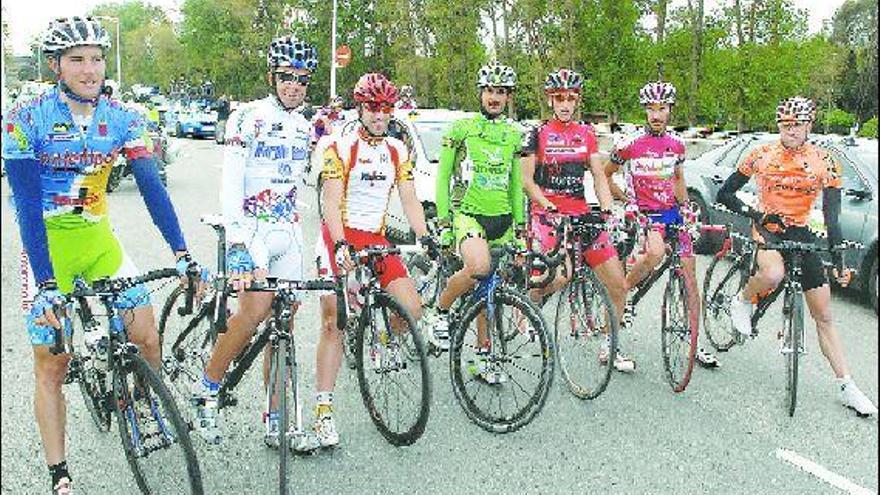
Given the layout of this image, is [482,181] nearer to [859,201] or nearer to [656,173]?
[656,173]

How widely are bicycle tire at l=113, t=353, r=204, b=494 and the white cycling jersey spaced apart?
0.91 meters


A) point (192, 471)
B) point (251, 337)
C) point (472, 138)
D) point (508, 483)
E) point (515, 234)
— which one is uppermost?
point (472, 138)

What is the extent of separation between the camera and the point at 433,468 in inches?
198

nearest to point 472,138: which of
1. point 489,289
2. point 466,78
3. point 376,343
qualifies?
point 489,289

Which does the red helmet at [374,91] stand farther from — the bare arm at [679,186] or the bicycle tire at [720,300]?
the bicycle tire at [720,300]

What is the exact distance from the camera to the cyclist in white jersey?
4789 mm

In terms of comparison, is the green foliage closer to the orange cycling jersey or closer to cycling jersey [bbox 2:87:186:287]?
the orange cycling jersey

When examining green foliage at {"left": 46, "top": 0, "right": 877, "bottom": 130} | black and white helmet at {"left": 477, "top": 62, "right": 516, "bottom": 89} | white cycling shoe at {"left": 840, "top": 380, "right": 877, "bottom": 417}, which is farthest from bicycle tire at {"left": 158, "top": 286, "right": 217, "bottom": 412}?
green foliage at {"left": 46, "top": 0, "right": 877, "bottom": 130}

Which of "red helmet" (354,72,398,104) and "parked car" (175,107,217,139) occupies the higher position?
"parked car" (175,107,217,139)

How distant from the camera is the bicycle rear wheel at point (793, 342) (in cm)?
607

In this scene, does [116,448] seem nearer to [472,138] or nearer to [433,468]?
[433,468]

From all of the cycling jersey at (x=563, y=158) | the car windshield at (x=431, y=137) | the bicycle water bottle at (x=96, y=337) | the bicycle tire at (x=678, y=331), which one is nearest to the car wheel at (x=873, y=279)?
the bicycle tire at (x=678, y=331)

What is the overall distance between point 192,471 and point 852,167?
8.53m

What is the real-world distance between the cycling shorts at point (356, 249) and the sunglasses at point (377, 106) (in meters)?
0.74
